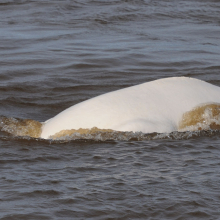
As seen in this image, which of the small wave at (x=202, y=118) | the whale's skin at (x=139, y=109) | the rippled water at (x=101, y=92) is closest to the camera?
the rippled water at (x=101, y=92)

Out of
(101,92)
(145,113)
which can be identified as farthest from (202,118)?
(101,92)

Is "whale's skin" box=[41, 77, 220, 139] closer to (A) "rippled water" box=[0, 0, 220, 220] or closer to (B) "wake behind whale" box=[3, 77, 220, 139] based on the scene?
(B) "wake behind whale" box=[3, 77, 220, 139]

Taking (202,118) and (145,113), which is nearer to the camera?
(145,113)

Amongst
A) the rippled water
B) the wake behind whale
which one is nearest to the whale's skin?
the wake behind whale

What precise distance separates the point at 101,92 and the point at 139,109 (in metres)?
4.27

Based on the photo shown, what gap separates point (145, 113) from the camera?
8.48m

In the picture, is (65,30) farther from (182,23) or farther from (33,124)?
(33,124)

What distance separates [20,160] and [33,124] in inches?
55.6

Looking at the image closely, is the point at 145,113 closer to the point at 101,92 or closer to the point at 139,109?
the point at 139,109

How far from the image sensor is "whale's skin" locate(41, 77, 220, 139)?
27.5 feet

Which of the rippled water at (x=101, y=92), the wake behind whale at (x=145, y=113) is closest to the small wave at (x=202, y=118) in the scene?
the wake behind whale at (x=145, y=113)

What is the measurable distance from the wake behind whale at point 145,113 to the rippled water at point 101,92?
0.67ft

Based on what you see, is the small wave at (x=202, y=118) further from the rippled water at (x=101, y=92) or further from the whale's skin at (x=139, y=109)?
the rippled water at (x=101, y=92)

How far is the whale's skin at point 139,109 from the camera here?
27.5 ft
